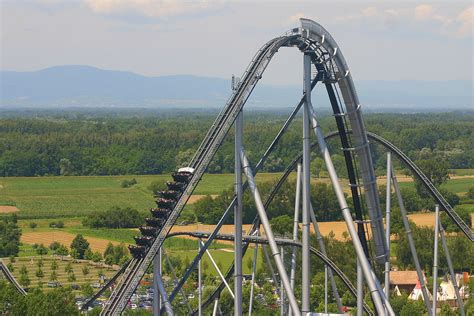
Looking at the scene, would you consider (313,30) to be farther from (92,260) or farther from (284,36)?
(92,260)

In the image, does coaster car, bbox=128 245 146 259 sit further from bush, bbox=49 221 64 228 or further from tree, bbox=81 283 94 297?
bush, bbox=49 221 64 228

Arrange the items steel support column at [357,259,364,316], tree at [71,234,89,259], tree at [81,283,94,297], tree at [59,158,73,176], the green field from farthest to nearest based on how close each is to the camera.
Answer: tree at [59,158,73,176] < the green field < tree at [71,234,89,259] < tree at [81,283,94,297] < steel support column at [357,259,364,316]

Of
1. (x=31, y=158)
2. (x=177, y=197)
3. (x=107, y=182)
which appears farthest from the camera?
(x=31, y=158)

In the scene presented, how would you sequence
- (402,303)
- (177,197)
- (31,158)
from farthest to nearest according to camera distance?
1. (31,158)
2. (402,303)
3. (177,197)

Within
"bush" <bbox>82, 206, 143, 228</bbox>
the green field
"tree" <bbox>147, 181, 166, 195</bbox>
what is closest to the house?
"bush" <bbox>82, 206, 143, 228</bbox>

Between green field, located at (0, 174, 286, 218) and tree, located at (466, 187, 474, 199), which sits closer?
tree, located at (466, 187, 474, 199)

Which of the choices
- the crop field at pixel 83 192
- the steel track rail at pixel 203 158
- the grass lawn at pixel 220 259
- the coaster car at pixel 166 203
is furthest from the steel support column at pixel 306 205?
the crop field at pixel 83 192

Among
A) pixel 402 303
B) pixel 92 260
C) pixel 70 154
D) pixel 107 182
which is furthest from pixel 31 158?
pixel 402 303
